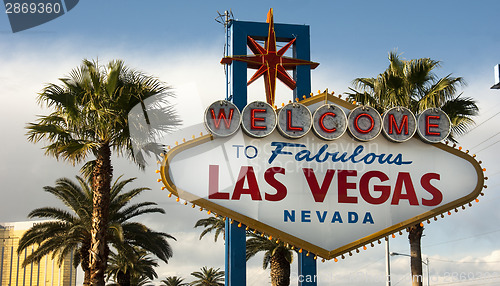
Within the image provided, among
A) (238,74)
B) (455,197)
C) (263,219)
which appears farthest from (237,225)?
(455,197)

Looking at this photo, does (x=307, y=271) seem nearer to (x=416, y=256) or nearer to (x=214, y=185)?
(x=214, y=185)

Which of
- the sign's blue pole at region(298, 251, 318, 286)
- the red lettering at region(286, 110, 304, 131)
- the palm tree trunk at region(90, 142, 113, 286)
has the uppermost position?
the red lettering at region(286, 110, 304, 131)

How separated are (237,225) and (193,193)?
152cm

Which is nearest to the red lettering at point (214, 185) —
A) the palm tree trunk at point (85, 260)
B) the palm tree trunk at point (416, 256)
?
the palm tree trunk at point (416, 256)

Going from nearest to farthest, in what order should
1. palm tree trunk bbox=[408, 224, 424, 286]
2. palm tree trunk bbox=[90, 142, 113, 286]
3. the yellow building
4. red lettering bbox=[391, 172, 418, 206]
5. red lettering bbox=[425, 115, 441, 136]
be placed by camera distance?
red lettering bbox=[391, 172, 418, 206]
red lettering bbox=[425, 115, 441, 136]
palm tree trunk bbox=[90, 142, 113, 286]
palm tree trunk bbox=[408, 224, 424, 286]
the yellow building

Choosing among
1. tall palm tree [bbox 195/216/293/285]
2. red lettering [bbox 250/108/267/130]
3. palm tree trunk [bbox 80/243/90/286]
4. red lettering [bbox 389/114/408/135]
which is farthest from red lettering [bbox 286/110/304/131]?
tall palm tree [bbox 195/216/293/285]

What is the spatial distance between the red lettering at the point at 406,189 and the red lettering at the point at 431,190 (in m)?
0.31

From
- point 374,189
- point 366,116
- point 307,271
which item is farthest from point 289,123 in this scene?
point 307,271

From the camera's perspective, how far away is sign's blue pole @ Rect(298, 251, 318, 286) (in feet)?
56.6

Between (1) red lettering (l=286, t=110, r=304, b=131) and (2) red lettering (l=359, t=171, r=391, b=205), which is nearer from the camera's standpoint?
(1) red lettering (l=286, t=110, r=304, b=131)

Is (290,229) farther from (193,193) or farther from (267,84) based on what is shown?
(267,84)

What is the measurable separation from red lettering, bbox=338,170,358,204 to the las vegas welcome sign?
0.03 metres

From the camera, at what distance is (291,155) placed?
57.7 feet

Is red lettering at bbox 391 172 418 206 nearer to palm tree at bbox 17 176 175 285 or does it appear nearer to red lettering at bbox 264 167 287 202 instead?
red lettering at bbox 264 167 287 202
